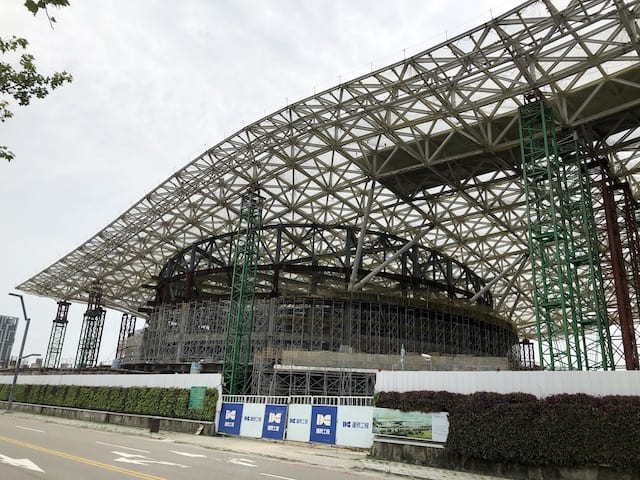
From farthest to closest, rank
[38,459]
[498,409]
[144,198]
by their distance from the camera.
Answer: [144,198] < [498,409] < [38,459]

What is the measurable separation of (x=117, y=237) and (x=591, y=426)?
53.9 m

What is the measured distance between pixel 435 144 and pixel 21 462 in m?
33.4

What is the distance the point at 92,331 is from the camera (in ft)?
262

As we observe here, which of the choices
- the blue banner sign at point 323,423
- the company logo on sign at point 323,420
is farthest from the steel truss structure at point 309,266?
the company logo on sign at point 323,420

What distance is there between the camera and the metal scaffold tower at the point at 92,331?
77.9 meters

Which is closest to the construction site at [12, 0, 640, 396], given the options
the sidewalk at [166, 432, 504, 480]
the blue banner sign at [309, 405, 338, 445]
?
the sidewalk at [166, 432, 504, 480]

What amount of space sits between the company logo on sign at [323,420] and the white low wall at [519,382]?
3076 millimetres

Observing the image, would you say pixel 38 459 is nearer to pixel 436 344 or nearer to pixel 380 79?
pixel 380 79

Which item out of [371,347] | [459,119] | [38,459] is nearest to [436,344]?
[371,347]

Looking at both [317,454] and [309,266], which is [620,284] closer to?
[317,454]

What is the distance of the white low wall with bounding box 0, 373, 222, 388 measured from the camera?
94.2 feet

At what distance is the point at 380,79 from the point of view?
30.9 meters

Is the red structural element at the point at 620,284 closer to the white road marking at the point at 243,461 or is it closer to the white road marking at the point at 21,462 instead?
the white road marking at the point at 243,461

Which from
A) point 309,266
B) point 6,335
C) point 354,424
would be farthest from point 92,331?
point 6,335
